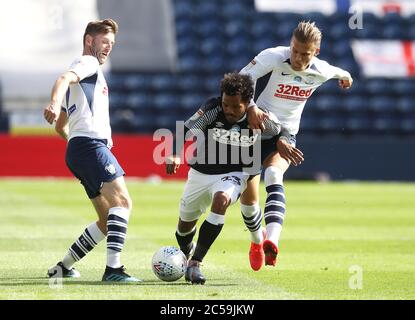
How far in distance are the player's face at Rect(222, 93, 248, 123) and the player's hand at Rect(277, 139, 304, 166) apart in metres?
0.53

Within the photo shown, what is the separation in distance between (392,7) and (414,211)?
49.9 feet

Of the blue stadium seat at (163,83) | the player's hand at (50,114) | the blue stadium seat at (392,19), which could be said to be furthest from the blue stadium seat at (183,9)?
the player's hand at (50,114)

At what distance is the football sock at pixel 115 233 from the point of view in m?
7.42

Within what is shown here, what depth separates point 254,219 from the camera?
8344mm

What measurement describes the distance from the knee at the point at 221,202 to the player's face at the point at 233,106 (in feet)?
2.02

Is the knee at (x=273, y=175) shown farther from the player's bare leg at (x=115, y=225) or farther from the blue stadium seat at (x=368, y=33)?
the blue stadium seat at (x=368, y=33)

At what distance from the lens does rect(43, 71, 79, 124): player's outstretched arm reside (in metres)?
6.48

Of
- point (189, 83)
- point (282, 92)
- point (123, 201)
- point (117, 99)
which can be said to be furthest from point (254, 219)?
point (189, 83)

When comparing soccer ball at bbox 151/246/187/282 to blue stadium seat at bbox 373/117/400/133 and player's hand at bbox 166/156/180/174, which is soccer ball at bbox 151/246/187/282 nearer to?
player's hand at bbox 166/156/180/174

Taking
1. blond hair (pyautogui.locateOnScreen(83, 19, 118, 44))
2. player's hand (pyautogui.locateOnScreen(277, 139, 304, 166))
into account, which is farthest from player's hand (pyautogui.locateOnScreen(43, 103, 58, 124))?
player's hand (pyautogui.locateOnScreen(277, 139, 304, 166))

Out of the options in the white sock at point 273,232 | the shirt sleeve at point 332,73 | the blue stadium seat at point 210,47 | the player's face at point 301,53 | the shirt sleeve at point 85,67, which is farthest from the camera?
the blue stadium seat at point 210,47

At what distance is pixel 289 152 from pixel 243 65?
20.1 metres

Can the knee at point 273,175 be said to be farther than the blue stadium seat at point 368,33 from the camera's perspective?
No

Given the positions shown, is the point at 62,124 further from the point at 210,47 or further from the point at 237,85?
the point at 210,47
